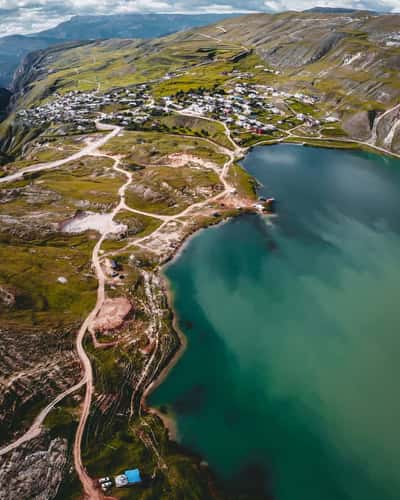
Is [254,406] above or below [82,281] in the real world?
below

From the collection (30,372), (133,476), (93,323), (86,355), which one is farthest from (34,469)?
(93,323)

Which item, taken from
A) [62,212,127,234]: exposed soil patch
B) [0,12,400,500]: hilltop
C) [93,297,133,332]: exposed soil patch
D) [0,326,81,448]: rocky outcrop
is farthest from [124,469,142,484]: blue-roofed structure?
[62,212,127,234]: exposed soil patch

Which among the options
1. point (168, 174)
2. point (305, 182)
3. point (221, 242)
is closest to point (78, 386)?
point (221, 242)

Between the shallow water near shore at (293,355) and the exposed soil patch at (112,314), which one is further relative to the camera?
the exposed soil patch at (112,314)

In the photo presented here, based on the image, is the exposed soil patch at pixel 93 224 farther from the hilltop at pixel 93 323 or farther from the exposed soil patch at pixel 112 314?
the exposed soil patch at pixel 112 314

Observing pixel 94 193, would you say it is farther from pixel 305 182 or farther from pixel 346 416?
pixel 346 416

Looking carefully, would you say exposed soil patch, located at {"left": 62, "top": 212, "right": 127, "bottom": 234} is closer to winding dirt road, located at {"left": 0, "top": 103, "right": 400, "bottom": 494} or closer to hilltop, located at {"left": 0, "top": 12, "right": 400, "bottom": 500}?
hilltop, located at {"left": 0, "top": 12, "right": 400, "bottom": 500}

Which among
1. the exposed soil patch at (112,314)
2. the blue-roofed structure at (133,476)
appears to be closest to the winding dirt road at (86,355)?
the exposed soil patch at (112,314)
